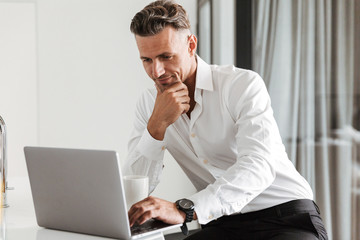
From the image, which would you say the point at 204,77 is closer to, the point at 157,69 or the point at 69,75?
the point at 157,69

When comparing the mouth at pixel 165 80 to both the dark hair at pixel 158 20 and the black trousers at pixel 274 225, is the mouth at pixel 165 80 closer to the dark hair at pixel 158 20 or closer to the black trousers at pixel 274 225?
the dark hair at pixel 158 20

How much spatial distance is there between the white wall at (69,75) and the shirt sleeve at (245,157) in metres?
2.20

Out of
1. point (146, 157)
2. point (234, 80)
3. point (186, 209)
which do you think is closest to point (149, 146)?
point (146, 157)

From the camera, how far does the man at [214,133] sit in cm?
172

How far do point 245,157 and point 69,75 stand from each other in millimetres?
2551

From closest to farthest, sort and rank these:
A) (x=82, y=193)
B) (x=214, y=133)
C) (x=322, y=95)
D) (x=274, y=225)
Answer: (x=82, y=193) < (x=274, y=225) < (x=214, y=133) < (x=322, y=95)

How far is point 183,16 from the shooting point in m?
1.91

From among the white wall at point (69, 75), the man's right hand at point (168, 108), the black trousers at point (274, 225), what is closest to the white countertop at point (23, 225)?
the man's right hand at point (168, 108)

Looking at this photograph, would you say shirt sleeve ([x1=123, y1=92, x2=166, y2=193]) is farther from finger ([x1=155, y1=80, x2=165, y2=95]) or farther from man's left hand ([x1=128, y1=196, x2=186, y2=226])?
man's left hand ([x1=128, y1=196, x2=186, y2=226])

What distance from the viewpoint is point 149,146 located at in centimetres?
190

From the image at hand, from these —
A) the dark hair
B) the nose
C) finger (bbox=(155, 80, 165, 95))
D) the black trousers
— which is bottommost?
the black trousers

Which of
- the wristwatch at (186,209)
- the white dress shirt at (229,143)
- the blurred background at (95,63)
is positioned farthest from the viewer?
the blurred background at (95,63)

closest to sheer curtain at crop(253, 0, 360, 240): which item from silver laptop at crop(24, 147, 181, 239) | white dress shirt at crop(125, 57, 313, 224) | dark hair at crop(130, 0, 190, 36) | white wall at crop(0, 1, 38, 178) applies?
white dress shirt at crop(125, 57, 313, 224)

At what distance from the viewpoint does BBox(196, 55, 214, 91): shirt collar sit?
1.95 m
